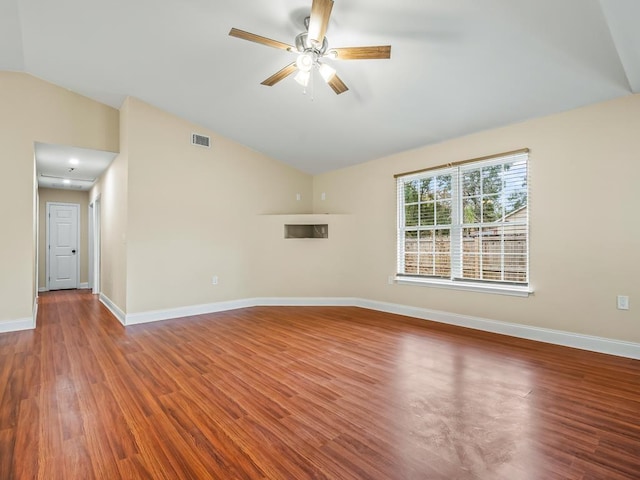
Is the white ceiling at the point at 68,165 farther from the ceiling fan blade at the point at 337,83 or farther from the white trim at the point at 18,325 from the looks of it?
the ceiling fan blade at the point at 337,83

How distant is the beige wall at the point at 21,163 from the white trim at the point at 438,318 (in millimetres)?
1382

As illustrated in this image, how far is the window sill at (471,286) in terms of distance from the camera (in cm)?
374

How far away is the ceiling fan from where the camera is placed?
2.27 m

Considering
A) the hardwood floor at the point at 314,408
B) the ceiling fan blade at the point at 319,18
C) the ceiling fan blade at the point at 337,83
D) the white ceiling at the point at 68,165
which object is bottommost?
the hardwood floor at the point at 314,408

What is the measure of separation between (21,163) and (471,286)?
614 centimetres

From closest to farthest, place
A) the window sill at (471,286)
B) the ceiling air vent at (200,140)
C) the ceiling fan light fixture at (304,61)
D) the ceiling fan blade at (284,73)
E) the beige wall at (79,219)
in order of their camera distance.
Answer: the ceiling fan light fixture at (304,61), the ceiling fan blade at (284,73), the window sill at (471,286), the ceiling air vent at (200,140), the beige wall at (79,219)

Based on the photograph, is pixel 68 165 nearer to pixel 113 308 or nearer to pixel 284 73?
pixel 113 308

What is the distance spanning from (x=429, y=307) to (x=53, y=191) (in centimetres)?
873

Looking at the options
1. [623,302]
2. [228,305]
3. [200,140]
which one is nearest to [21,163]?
[200,140]

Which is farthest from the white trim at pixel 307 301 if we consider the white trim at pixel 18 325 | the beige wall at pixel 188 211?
the white trim at pixel 18 325

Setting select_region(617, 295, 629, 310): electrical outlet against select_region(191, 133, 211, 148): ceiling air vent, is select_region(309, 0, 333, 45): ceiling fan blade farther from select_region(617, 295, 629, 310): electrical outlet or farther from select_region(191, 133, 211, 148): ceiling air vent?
select_region(617, 295, 629, 310): electrical outlet

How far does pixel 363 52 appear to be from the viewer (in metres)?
2.56

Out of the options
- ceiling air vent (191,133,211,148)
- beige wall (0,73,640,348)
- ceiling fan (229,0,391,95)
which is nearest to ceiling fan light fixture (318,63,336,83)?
ceiling fan (229,0,391,95)

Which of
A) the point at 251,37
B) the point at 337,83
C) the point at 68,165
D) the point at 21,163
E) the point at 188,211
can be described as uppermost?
the point at 251,37
